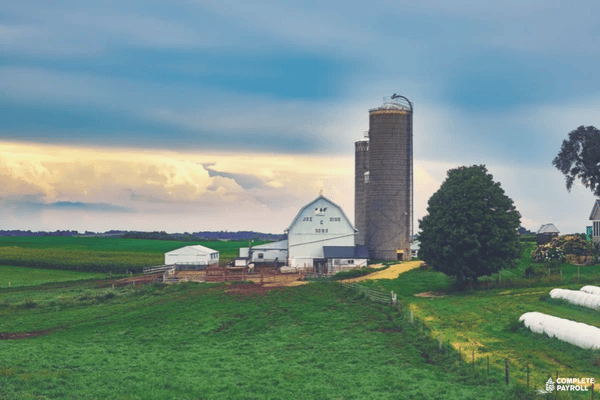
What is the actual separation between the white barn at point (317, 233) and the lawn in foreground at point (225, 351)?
22174 mm

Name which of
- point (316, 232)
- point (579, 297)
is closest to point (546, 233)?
point (316, 232)

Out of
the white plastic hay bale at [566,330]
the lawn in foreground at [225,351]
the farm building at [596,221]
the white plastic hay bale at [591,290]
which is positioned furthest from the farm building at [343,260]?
the white plastic hay bale at [566,330]

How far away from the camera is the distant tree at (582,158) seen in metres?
89.1

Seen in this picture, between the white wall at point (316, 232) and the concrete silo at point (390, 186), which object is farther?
the concrete silo at point (390, 186)

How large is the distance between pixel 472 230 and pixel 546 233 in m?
45.4

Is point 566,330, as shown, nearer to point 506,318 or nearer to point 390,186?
point 506,318

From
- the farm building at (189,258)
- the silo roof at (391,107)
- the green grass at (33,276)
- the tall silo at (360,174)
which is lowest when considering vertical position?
the green grass at (33,276)

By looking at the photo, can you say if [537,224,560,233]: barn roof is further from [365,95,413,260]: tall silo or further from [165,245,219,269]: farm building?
[165,245,219,269]: farm building

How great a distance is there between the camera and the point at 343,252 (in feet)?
269

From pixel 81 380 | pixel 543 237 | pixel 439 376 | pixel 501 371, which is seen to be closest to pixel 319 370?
pixel 439 376

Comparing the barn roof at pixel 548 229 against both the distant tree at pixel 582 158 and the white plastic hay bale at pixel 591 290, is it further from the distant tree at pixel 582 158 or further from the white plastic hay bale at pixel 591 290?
the white plastic hay bale at pixel 591 290

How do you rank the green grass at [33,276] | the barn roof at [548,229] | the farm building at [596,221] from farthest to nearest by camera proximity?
the barn roof at [548,229] < the green grass at [33,276] < the farm building at [596,221]

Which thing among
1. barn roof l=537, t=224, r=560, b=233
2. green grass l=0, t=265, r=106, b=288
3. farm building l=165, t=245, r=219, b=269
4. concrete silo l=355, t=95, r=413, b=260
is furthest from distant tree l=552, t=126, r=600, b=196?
green grass l=0, t=265, r=106, b=288

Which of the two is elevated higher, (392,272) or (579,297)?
(392,272)
